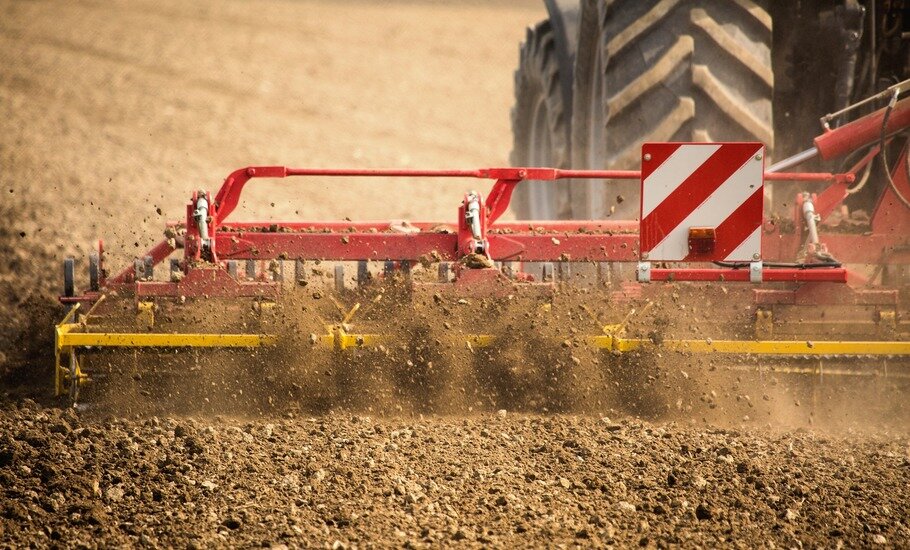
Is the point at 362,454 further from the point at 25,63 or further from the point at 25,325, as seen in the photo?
the point at 25,63

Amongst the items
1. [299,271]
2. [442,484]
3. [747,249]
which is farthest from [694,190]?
[299,271]

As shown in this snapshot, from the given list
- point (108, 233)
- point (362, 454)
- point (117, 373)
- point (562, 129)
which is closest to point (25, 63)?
point (108, 233)

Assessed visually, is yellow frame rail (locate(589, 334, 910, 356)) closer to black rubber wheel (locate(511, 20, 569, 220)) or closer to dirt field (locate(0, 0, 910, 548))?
dirt field (locate(0, 0, 910, 548))

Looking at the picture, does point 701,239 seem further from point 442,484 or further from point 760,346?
point 442,484

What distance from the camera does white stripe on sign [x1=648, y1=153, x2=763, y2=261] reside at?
4.60m

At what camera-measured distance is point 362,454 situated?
4094 millimetres

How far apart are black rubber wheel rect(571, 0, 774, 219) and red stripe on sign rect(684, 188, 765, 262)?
0.96 meters

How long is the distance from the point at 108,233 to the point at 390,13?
56.8 feet

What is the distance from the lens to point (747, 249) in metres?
4.61

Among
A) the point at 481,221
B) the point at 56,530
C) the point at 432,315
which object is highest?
the point at 481,221

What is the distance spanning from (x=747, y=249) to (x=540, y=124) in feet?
14.6

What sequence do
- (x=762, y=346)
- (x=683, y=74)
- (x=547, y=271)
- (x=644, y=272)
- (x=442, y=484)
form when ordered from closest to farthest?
(x=442, y=484) < (x=644, y=272) < (x=762, y=346) < (x=547, y=271) < (x=683, y=74)

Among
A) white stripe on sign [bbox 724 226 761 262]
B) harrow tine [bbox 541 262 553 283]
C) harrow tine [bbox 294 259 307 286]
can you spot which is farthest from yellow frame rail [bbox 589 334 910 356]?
harrow tine [bbox 294 259 307 286]

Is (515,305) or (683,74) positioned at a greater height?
(683,74)
